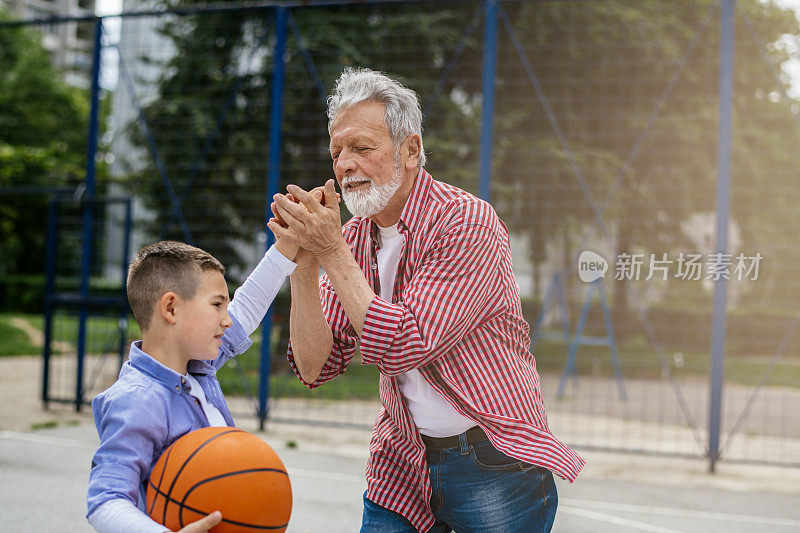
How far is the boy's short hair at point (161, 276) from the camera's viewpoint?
199cm

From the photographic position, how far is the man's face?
6.90ft

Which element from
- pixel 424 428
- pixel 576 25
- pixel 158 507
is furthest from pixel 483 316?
pixel 576 25

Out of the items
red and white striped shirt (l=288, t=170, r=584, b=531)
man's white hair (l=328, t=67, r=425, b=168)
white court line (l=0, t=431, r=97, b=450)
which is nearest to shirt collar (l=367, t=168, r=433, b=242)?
red and white striped shirt (l=288, t=170, r=584, b=531)

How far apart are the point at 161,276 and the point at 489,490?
954 mm

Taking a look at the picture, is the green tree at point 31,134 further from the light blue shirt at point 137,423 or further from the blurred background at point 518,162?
the light blue shirt at point 137,423

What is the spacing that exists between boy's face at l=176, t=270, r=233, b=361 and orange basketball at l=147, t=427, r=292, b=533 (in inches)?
7.9

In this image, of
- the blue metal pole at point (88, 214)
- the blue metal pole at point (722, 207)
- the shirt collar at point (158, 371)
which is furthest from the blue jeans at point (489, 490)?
the blue metal pole at point (88, 214)

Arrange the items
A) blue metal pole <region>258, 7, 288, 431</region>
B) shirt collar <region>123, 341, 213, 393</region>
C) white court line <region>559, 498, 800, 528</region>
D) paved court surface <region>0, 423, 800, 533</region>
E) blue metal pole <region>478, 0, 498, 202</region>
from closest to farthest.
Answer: shirt collar <region>123, 341, 213, 393</region> → paved court surface <region>0, 423, 800, 533</region> → white court line <region>559, 498, 800, 528</region> → blue metal pole <region>478, 0, 498, 202</region> → blue metal pole <region>258, 7, 288, 431</region>

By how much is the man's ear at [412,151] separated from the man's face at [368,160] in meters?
0.05

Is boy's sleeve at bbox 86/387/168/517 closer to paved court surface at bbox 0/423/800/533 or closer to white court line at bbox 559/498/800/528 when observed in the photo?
paved court surface at bbox 0/423/800/533

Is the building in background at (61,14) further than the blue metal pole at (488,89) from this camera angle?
Yes

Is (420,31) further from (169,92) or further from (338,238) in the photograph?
(338,238)

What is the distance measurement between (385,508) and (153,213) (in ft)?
36.8
